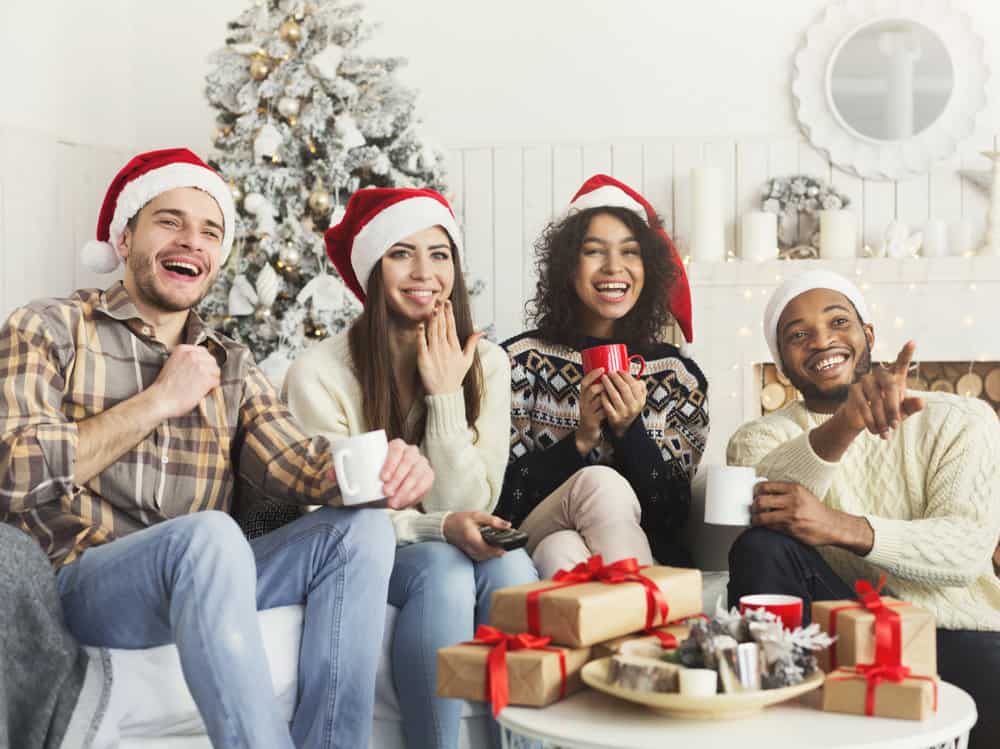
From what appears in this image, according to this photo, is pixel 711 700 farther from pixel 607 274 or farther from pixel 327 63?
pixel 327 63

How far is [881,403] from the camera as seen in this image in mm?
1979

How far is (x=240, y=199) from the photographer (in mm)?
3832

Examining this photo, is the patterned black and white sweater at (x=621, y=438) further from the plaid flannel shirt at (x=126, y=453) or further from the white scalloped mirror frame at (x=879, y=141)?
the white scalloped mirror frame at (x=879, y=141)

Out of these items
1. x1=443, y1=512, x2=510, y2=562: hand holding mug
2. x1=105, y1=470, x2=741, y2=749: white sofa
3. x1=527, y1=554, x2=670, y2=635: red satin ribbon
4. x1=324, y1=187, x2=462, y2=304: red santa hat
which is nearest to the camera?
x1=527, y1=554, x2=670, y2=635: red satin ribbon

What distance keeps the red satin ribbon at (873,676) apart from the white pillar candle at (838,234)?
3.10 meters

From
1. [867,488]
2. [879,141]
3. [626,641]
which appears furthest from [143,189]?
[879,141]

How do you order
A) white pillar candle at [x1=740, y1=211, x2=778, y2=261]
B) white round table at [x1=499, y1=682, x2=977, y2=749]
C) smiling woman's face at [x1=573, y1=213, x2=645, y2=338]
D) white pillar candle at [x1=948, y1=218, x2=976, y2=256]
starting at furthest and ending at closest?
white pillar candle at [x1=740, y1=211, x2=778, y2=261], white pillar candle at [x1=948, y1=218, x2=976, y2=256], smiling woman's face at [x1=573, y1=213, x2=645, y2=338], white round table at [x1=499, y1=682, x2=977, y2=749]

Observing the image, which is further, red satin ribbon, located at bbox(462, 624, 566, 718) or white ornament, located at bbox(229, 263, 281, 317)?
white ornament, located at bbox(229, 263, 281, 317)

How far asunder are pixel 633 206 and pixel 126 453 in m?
1.30

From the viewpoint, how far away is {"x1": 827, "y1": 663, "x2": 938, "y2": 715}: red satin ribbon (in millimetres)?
1351

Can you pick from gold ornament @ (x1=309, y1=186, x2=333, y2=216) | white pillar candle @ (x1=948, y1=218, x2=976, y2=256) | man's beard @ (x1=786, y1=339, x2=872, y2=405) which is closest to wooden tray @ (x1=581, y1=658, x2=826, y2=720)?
man's beard @ (x1=786, y1=339, x2=872, y2=405)

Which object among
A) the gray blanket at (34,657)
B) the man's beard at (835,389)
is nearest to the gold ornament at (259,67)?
the man's beard at (835,389)

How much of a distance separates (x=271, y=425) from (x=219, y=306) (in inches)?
78.7

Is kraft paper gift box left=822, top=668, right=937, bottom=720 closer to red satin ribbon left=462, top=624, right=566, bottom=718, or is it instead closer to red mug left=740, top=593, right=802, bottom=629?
red mug left=740, top=593, right=802, bottom=629
